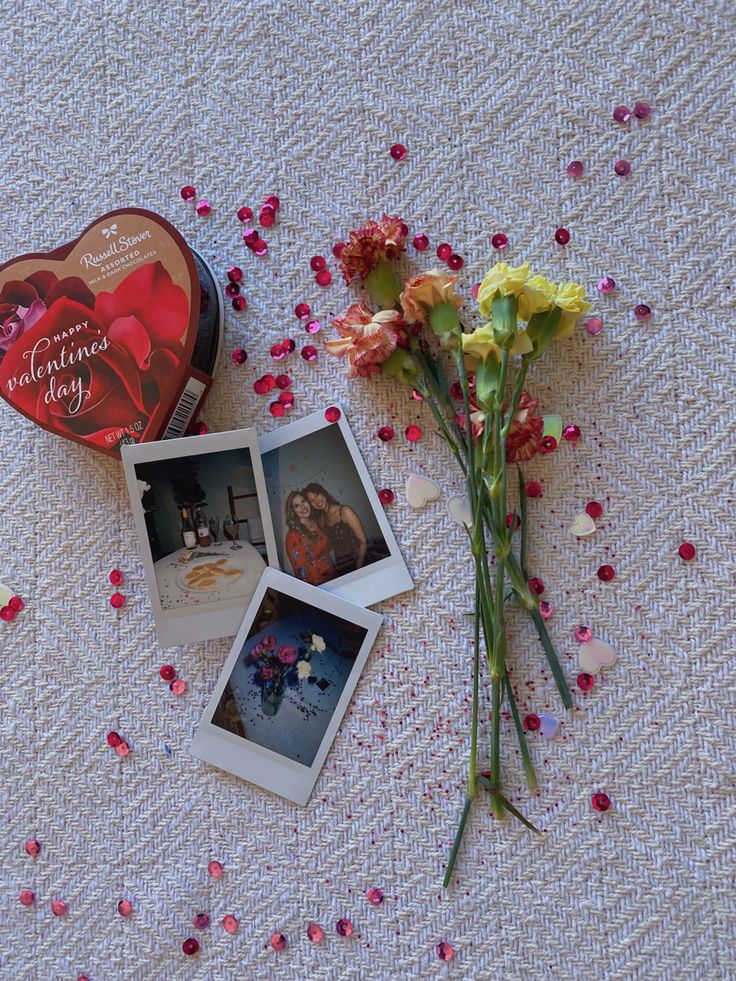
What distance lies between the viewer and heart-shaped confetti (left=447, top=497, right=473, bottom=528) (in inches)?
33.0

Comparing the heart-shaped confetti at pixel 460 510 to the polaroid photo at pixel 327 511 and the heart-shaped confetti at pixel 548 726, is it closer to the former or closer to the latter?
the polaroid photo at pixel 327 511

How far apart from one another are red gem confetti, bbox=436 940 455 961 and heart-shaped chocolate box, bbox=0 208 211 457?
0.62 m

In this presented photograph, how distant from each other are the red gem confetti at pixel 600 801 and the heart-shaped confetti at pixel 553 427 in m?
0.37

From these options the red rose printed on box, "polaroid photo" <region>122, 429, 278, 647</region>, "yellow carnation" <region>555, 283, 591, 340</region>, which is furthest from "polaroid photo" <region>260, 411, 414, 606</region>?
"yellow carnation" <region>555, 283, 591, 340</region>

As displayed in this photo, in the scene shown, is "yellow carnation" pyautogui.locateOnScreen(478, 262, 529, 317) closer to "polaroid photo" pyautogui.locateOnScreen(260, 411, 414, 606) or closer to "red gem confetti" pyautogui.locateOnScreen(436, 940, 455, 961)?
"polaroid photo" pyautogui.locateOnScreen(260, 411, 414, 606)

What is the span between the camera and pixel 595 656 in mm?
816

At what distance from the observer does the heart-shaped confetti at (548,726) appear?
2.68 ft

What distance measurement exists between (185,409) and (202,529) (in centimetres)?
13

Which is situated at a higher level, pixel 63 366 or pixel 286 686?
pixel 63 366

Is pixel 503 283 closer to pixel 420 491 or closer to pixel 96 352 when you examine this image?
pixel 420 491

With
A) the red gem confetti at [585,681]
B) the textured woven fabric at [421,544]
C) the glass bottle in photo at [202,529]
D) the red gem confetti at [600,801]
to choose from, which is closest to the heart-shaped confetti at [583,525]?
the textured woven fabric at [421,544]

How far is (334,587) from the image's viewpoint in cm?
86

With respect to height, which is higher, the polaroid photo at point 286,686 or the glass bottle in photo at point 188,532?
the glass bottle in photo at point 188,532

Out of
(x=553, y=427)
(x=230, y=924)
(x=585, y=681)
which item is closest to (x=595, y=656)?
(x=585, y=681)
